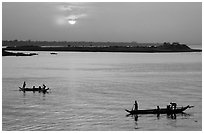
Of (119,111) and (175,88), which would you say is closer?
(119,111)

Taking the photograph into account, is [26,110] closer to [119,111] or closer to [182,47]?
[119,111]

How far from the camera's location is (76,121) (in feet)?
43.3

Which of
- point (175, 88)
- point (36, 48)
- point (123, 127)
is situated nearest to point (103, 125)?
point (123, 127)

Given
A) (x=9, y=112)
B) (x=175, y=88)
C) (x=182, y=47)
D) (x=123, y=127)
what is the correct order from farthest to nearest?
(x=182, y=47), (x=175, y=88), (x=9, y=112), (x=123, y=127)

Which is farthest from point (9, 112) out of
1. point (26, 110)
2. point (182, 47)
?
point (182, 47)

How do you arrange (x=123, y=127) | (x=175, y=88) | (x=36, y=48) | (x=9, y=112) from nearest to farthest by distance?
(x=123, y=127)
(x=9, y=112)
(x=175, y=88)
(x=36, y=48)

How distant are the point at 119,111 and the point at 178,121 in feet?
8.52

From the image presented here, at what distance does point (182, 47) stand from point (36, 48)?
157 ft

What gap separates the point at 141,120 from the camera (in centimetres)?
1377

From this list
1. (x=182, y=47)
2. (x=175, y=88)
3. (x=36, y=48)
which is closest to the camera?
(x=175, y=88)

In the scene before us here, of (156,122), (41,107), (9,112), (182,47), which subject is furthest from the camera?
(182,47)

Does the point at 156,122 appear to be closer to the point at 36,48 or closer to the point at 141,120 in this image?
the point at 141,120

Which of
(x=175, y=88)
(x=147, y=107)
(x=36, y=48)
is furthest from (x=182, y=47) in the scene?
(x=147, y=107)

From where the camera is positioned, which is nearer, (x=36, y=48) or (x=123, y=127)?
(x=123, y=127)
